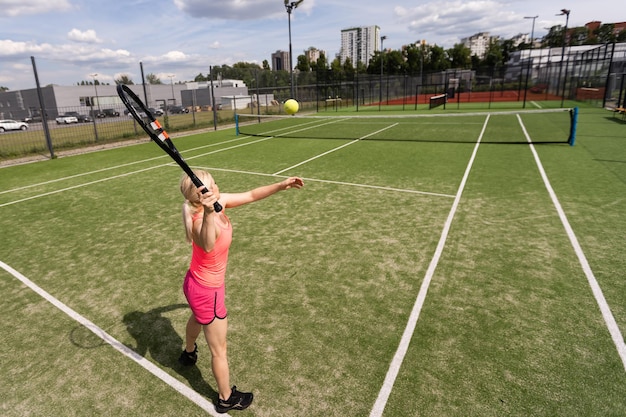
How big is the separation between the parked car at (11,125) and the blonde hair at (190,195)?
43367 millimetres

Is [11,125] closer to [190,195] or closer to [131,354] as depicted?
[131,354]

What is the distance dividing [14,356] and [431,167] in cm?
1153

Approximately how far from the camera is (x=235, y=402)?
3.38 m

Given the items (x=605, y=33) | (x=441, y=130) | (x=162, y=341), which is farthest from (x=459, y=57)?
(x=162, y=341)

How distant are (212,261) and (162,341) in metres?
2.03

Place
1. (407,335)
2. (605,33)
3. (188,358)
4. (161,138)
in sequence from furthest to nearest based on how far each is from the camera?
(605,33), (407,335), (188,358), (161,138)

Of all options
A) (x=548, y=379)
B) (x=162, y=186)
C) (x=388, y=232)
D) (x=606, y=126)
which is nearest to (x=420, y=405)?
(x=548, y=379)

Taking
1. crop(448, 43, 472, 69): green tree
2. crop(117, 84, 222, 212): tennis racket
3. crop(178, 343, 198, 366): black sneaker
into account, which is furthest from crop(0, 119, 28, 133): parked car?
crop(448, 43, 472, 69): green tree

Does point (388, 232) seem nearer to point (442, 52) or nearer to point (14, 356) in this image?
point (14, 356)

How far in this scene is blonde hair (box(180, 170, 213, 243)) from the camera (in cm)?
287

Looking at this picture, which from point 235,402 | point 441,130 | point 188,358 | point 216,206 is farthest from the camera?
point 441,130

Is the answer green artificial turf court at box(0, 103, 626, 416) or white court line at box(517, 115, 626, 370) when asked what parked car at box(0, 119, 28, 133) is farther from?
white court line at box(517, 115, 626, 370)

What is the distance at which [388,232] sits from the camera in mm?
7277

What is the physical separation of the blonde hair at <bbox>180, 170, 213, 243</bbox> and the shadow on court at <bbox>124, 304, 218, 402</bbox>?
165 centimetres
